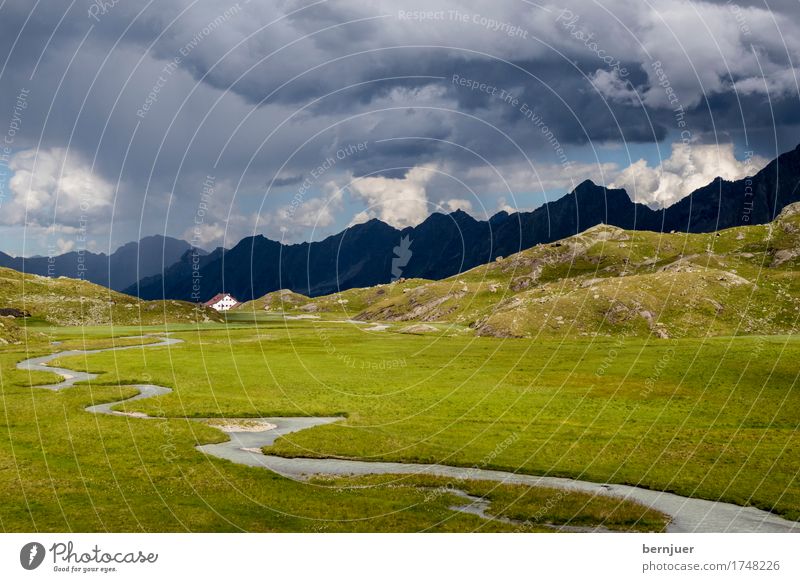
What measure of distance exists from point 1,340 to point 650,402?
139m

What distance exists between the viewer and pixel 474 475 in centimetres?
4400

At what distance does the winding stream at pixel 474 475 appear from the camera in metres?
34.8
